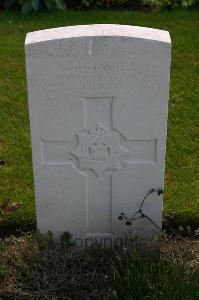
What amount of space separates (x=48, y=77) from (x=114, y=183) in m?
0.81

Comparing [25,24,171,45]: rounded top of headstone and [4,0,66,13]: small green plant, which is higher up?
[25,24,171,45]: rounded top of headstone

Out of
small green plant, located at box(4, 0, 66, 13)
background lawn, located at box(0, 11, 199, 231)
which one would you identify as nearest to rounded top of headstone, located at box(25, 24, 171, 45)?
background lawn, located at box(0, 11, 199, 231)

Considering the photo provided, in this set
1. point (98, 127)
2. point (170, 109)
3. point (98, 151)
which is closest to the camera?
point (98, 127)

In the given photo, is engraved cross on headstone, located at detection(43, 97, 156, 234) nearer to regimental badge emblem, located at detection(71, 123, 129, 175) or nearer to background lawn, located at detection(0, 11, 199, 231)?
regimental badge emblem, located at detection(71, 123, 129, 175)

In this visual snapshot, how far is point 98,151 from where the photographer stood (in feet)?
12.4

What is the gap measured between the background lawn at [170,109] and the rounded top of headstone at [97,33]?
1526 mm

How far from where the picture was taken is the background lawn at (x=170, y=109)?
4.73 m

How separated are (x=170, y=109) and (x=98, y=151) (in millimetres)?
2384

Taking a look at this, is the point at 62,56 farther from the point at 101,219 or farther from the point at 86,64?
the point at 101,219

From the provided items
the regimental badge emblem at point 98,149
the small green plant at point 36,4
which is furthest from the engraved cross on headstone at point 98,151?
the small green plant at point 36,4

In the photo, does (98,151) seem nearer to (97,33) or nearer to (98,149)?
(98,149)

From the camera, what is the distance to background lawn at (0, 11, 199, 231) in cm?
473

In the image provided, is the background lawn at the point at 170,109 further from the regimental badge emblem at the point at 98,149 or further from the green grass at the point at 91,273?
the regimental badge emblem at the point at 98,149

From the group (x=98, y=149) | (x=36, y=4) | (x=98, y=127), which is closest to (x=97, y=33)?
(x=98, y=127)
